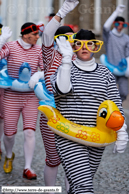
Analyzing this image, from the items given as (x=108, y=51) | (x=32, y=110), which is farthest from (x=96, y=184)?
(x=108, y=51)

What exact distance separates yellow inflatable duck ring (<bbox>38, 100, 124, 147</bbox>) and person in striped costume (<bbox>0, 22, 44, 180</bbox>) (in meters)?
1.73

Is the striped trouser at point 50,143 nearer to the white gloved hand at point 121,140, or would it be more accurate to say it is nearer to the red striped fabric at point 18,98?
the white gloved hand at point 121,140

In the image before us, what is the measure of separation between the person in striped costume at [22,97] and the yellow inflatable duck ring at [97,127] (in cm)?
173

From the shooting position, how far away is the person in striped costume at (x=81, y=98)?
2791 millimetres

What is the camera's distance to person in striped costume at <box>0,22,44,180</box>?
4645 millimetres

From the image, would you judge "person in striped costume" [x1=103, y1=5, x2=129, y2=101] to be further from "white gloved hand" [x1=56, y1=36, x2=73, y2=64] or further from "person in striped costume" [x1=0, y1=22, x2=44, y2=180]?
"white gloved hand" [x1=56, y1=36, x2=73, y2=64]

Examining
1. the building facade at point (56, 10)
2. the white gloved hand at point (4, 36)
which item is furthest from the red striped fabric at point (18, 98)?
the building facade at point (56, 10)

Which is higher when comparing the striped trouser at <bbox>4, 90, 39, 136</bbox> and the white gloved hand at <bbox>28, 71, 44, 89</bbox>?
the white gloved hand at <bbox>28, 71, 44, 89</bbox>

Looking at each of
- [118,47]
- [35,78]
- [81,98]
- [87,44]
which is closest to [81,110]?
[81,98]

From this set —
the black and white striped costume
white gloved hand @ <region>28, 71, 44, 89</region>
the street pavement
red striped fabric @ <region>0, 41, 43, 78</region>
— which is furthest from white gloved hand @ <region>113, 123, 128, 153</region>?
red striped fabric @ <region>0, 41, 43, 78</region>

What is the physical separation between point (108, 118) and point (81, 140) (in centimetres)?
26

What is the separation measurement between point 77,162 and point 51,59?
39.2 inches

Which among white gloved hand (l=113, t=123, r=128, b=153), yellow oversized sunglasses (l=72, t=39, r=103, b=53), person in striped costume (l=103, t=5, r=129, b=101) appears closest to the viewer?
white gloved hand (l=113, t=123, r=128, b=153)

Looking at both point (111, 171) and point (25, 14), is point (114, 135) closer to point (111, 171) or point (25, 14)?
point (111, 171)
